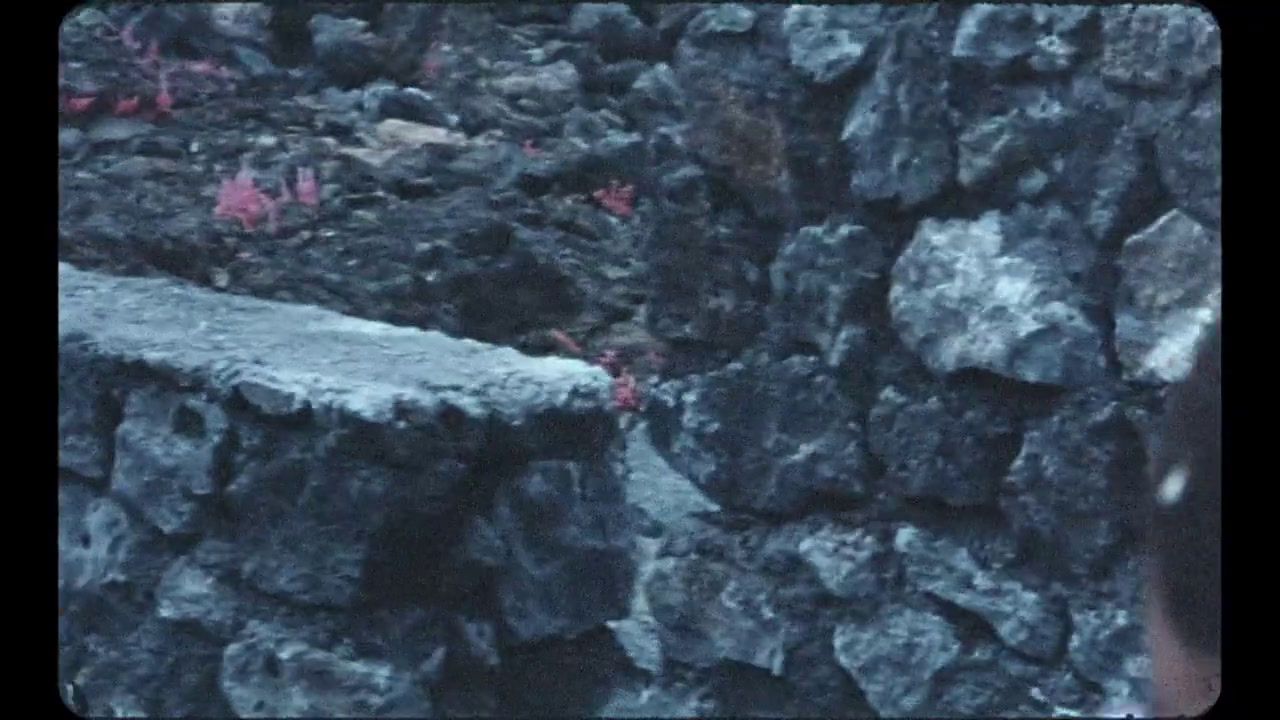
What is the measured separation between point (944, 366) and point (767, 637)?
0.42 m

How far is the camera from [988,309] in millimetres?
1589

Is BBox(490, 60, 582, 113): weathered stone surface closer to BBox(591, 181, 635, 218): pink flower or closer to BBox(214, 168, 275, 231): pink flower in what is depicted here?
BBox(591, 181, 635, 218): pink flower

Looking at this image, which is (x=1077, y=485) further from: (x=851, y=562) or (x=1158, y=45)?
(x=1158, y=45)

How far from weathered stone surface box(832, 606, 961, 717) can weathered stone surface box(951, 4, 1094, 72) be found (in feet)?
2.36

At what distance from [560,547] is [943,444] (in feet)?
1.69

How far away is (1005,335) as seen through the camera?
158 cm

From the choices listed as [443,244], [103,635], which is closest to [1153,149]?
[443,244]

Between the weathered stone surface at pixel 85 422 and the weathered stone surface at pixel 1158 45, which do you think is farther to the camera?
the weathered stone surface at pixel 85 422


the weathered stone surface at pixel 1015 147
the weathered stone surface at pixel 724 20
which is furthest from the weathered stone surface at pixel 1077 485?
the weathered stone surface at pixel 724 20

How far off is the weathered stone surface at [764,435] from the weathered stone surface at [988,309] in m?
0.14

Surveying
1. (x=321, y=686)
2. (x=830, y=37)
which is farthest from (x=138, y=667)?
(x=830, y=37)

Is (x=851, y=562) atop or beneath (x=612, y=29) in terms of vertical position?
beneath

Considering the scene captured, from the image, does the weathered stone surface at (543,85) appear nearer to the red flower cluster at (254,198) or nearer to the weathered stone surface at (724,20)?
the weathered stone surface at (724,20)

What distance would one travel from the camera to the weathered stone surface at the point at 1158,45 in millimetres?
1541
